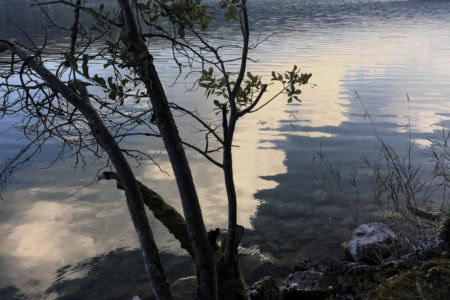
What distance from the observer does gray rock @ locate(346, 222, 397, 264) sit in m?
6.50

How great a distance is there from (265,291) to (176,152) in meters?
3.02

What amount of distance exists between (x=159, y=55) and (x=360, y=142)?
64.9 feet

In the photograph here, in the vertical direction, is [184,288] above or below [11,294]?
above

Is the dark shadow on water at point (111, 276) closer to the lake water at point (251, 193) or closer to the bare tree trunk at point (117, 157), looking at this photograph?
the lake water at point (251, 193)

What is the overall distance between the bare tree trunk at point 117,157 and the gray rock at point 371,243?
402 centimetres

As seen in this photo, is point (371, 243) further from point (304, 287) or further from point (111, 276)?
point (111, 276)

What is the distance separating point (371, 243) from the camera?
6566 mm

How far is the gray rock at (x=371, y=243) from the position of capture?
6504 millimetres

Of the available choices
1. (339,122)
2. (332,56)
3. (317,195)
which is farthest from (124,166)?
(332,56)

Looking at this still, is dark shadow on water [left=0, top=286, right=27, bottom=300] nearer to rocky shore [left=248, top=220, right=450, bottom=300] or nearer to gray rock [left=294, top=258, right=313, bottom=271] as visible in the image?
rocky shore [left=248, top=220, right=450, bottom=300]

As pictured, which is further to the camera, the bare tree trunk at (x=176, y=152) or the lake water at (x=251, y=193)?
→ the lake water at (x=251, y=193)

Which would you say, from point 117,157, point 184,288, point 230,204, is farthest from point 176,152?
point 184,288

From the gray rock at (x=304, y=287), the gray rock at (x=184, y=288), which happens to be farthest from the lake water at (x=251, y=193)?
the gray rock at (x=304, y=287)

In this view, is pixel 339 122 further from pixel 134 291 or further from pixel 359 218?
pixel 134 291
